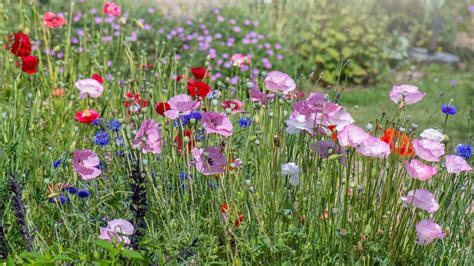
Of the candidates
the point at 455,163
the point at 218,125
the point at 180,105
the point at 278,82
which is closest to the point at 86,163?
the point at 180,105

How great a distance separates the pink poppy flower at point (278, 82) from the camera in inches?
105

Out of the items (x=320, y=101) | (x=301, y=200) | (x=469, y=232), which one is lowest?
(x=469, y=232)

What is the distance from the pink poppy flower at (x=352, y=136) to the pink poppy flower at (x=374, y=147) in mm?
16

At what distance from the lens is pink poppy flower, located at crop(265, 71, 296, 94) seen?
8.75 feet

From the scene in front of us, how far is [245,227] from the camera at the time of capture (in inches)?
107

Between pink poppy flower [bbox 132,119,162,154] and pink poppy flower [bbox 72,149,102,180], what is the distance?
164 millimetres

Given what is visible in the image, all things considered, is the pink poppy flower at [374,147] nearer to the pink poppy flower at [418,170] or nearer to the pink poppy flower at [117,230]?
the pink poppy flower at [418,170]

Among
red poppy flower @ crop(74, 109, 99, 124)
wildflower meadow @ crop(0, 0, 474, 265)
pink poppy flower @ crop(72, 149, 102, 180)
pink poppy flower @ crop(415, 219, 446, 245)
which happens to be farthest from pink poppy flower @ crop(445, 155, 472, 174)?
red poppy flower @ crop(74, 109, 99, 124)

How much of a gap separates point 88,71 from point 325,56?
4.18 meters

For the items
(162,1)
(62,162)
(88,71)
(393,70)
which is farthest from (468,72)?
(62,162)

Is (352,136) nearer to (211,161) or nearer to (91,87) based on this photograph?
(211,161)

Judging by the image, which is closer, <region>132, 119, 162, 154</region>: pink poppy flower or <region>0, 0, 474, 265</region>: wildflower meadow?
<region>0, 0, 474, 265</region>: wildflower meadow

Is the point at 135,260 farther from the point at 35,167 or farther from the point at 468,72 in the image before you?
the point at 468,72

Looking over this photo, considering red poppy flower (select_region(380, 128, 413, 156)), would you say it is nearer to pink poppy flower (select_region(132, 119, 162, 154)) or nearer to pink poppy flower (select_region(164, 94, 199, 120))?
pink poppy flower (select_region(164, 94, 199, 120))
